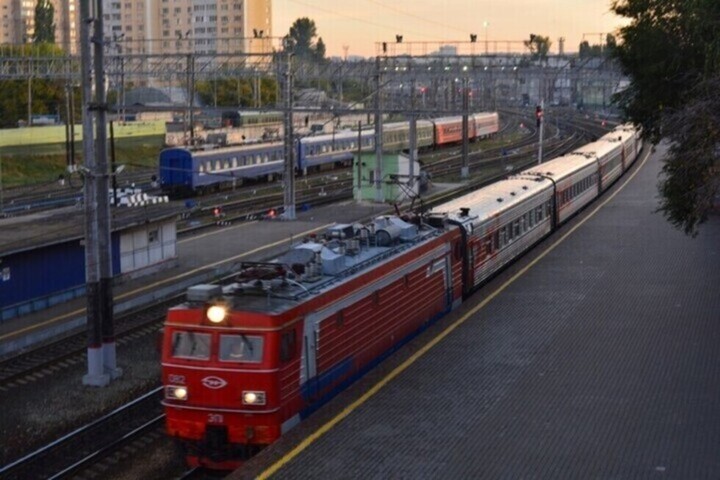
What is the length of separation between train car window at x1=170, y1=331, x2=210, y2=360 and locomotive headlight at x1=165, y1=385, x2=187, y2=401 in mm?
377

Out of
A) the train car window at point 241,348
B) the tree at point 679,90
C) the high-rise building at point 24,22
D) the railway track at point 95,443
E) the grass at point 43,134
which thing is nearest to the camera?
the train car window at point 241,348

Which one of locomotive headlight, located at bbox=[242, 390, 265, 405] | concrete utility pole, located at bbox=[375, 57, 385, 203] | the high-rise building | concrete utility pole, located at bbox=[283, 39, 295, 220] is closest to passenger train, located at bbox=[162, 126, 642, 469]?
locomotive headlight, located at bbox=[242, 390, 265, 405]

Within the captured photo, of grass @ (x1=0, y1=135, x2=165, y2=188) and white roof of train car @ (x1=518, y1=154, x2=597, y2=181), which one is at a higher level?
white roof of train car @ (x1=518, y1=154, x2=597, y2=181)

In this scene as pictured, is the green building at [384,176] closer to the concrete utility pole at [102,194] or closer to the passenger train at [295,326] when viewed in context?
the passenger train at [295,326]

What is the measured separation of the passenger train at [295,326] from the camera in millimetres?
12062

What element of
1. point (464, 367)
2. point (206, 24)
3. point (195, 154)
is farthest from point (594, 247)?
point (206, 24)

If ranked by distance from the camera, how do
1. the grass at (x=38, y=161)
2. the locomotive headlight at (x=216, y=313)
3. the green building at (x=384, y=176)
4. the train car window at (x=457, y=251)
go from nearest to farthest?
1. the locomotive headlight at (x=216, y=313)
2. the train car window at (x=457, y=251)
3. the green building at (x=384, y=176)
4. the grass at (x=38, y=161)

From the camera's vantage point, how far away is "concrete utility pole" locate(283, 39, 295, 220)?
36094 millimetres

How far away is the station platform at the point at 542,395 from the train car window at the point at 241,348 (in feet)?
3.70

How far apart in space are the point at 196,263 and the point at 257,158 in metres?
23.3

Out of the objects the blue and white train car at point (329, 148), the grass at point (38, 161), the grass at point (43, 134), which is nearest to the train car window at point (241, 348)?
the grass at point (38, 161)

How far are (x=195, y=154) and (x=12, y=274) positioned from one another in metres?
25.0

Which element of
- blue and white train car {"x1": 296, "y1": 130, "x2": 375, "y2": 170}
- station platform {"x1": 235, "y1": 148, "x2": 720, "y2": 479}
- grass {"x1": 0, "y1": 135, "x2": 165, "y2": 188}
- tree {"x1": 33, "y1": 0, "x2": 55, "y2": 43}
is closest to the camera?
station platform {"x1": 235, "y1": 148, "x2": 720, "y2": 479}

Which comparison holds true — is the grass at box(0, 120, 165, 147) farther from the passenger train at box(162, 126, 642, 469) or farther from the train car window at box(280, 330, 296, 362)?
the train car window at box(280, 330, 296, 362)
